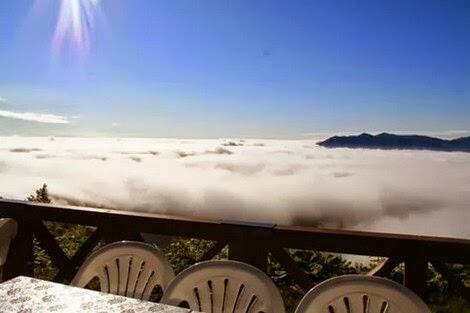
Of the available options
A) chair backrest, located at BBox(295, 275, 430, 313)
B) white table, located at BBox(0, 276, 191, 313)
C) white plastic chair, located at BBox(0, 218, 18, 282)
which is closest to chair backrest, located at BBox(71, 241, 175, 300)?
white table, located at BBox(0, 276, 191, 313)

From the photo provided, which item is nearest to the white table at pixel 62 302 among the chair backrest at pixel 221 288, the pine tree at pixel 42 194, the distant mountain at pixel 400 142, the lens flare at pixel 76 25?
the chair backrest at pixel 221 288

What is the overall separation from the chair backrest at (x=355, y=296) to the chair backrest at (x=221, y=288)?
172 millimetres

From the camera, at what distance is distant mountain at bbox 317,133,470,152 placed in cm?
778

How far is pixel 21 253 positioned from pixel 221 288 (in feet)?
6.01

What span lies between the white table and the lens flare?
14.4 ft

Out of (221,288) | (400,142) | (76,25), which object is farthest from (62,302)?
(400,142)

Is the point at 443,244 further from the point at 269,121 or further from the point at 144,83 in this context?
the point at 269,121

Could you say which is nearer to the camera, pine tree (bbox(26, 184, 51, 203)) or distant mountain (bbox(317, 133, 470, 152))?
pine tree (bbox(26, 184, 51, 203))

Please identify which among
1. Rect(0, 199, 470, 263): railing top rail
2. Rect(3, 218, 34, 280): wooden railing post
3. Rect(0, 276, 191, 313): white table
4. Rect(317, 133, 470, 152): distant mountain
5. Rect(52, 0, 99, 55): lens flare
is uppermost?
Rect(52, 0, 99, 55): lens flare

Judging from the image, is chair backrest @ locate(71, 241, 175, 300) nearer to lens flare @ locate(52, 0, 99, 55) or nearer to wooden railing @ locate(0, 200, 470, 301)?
wooden railing @ locate(0, 200, 470, 301)

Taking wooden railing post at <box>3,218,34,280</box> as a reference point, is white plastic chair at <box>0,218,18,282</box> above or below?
above

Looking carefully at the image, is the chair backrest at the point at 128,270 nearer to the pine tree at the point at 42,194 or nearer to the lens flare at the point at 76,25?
the lens flare at the point at 76,25

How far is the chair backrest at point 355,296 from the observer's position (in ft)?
4.49

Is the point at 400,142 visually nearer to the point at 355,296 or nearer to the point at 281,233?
the point at 281,233
